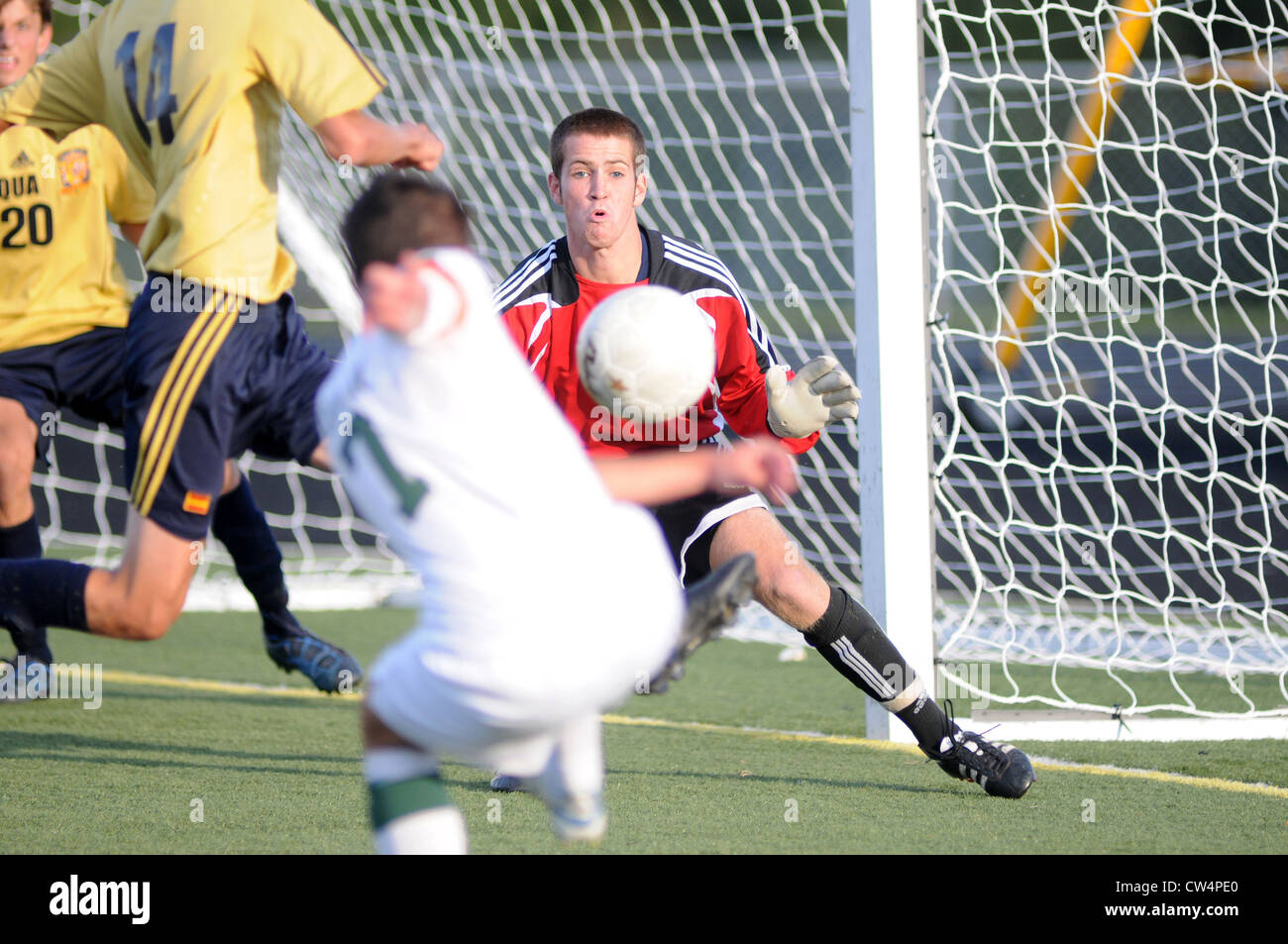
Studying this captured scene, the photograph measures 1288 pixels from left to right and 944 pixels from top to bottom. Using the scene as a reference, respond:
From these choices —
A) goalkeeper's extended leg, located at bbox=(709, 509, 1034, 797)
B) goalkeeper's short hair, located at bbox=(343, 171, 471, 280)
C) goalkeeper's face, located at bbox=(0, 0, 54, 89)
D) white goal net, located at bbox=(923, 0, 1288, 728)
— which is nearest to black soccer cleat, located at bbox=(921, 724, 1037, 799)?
goalkeeper's extended leg, located at bbox=(709, 509, 1034, 797)

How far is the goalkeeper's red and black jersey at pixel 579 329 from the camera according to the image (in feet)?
13.2

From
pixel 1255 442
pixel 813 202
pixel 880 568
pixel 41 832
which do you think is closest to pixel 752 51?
pixel 813 202

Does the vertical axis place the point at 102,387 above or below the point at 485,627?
above

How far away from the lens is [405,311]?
6.84ft

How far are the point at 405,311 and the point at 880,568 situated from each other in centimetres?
273

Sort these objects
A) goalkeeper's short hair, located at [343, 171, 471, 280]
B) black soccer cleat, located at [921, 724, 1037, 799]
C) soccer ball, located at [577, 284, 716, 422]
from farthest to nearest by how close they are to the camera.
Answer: black soccer cleat, located at [921, 724, 1037, 799]
soccer ball, located at [577, 284, 716, 422]
goalkeeper's short hair, located at [343, 171, 471, 280]

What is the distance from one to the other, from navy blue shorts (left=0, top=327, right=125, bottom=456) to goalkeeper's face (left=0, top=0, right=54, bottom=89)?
73 centimetres

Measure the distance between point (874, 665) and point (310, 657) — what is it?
1.56m

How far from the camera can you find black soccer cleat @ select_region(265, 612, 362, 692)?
404 centimetres

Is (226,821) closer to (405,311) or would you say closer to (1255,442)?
(405,311)

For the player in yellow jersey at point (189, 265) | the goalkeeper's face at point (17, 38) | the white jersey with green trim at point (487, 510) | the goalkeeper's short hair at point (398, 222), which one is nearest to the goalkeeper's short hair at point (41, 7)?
the goalkeeper's face at point (17, 38)

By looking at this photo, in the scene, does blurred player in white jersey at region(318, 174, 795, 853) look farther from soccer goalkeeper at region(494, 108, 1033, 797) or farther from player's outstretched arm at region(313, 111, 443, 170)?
soccer goalkeeper at region(494, 108, 1033, 797)

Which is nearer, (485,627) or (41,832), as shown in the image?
(485,627)
